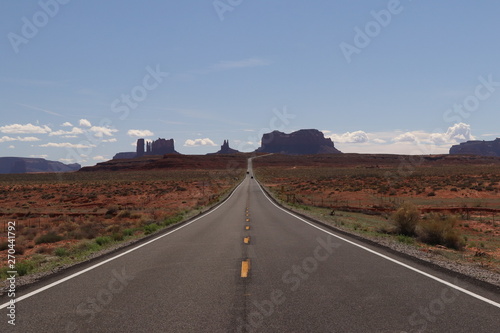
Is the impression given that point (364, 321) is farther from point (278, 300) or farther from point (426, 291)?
point (426, 291)

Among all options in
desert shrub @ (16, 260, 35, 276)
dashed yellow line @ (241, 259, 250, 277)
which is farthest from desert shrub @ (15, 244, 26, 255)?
dashed yellow line @ (241, 259, 250, 277)

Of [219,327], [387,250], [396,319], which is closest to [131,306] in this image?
[219,327]

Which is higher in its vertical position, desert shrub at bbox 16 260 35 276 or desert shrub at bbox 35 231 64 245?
desert shrub at bbox 16 260 35 276

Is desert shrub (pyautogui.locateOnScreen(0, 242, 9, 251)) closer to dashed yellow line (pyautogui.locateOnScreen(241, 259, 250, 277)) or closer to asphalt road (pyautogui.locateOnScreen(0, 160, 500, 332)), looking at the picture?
asphalt road (pyautogui.locateOnScreen(0, 160, 500, 332))

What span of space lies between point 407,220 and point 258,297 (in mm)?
12919

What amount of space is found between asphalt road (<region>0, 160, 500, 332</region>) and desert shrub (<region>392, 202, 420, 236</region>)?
7.35 meters

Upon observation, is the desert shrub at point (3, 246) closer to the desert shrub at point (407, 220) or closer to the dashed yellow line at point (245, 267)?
the dashed yellow line at point (245, 267)

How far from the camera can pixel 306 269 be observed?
874cm

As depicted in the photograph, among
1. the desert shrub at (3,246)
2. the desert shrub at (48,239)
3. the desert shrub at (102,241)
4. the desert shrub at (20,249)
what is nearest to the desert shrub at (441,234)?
the desert shrub at (102,241)

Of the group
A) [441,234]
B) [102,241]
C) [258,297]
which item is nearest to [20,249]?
[102,241]

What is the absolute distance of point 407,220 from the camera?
1747 centimetres

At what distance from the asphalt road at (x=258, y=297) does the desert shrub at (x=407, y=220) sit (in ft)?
24.1

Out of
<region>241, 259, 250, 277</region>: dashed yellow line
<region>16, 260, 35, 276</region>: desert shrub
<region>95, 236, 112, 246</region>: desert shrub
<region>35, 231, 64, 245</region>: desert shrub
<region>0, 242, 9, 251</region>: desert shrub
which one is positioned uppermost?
<region>241, 259, 250, 277</region>: dashed yellow line

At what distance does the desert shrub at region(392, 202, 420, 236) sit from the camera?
57.0 feet
